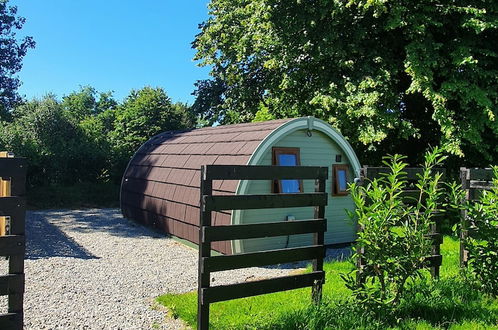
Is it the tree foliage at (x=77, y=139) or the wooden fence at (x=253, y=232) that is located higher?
the tree foliage at (x=77, y=139)

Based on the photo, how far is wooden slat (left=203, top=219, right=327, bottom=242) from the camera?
4.24 m

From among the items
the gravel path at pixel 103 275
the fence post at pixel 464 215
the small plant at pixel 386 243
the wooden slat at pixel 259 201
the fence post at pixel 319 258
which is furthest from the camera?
the fence post at pixel 464 215

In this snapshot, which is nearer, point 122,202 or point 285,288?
point 285,288

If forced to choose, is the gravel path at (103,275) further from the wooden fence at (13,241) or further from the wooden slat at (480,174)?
the wooden slat at (480,174)

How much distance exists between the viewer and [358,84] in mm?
13797

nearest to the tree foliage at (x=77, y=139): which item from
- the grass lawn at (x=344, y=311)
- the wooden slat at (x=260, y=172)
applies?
the grass lawn at (x=344, y=311)

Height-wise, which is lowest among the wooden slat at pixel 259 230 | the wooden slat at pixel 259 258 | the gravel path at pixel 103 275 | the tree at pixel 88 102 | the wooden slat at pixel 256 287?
the gravel path at pixel 103 275

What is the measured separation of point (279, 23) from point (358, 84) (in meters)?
3.62

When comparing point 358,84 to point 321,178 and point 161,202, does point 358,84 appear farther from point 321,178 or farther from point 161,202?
point 321,178

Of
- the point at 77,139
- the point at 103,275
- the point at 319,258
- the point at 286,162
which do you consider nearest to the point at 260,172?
the point at 319,258

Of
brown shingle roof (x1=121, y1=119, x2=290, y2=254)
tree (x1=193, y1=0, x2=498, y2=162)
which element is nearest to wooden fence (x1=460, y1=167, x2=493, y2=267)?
brown shingle roof (x1=121, y1=119, x2=290, y2=254)

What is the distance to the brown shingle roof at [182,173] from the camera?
903cm

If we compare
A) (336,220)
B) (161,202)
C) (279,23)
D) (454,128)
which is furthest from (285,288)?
(279,23)

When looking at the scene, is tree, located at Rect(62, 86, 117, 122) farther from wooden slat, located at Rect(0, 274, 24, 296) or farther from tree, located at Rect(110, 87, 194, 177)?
wooden slat, located at Rect(0, 274, 24, 296)
